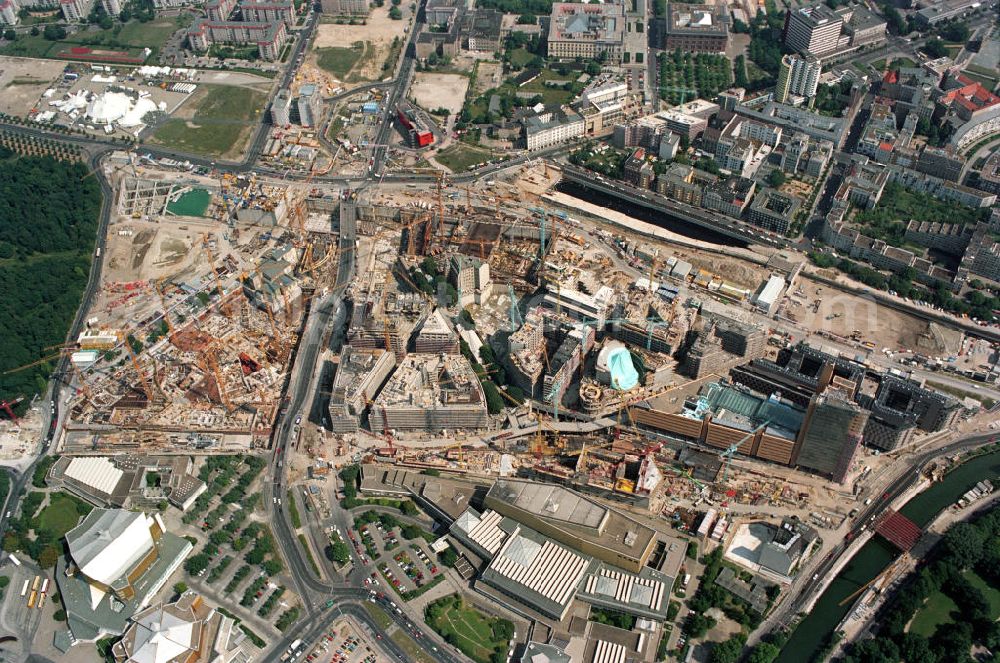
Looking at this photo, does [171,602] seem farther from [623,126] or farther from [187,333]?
[623,126]

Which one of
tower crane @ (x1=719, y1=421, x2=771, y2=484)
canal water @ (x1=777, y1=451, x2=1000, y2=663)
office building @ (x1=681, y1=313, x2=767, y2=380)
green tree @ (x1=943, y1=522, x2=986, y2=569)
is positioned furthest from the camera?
office building @ (x1=681, y1=313, x2=767, y2=380)

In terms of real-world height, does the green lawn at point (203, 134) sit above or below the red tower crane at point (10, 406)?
above

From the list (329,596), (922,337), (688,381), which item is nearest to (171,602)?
(329,596)

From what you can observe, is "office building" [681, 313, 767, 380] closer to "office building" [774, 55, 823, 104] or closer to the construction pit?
the construction pit

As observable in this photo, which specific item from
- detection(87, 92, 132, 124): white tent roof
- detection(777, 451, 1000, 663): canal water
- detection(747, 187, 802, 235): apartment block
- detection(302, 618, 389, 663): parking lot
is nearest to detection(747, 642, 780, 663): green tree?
detection(777, 451, 1000, 663): canal water

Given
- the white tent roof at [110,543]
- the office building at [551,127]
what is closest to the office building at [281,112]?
the office building at [551,127]

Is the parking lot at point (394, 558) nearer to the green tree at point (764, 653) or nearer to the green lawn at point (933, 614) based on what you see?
the green tree at point (764, 653)
